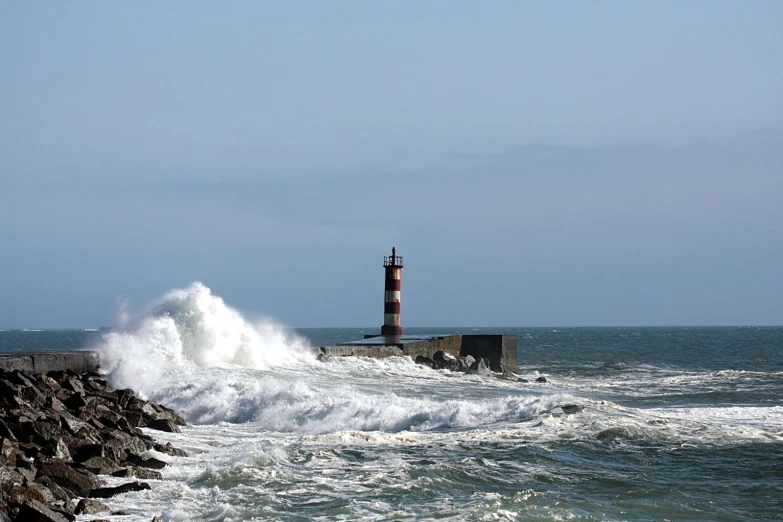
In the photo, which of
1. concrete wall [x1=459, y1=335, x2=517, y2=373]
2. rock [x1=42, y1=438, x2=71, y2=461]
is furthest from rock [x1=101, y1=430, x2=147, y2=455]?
concrete wall [x1=459, y1=335, x2=517, y2=373]

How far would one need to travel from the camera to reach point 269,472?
27.7 ft

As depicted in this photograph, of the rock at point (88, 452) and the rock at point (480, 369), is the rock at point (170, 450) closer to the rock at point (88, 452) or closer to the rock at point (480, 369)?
the rock at point (88, 452)

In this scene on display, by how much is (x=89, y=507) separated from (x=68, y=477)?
65 centimetres

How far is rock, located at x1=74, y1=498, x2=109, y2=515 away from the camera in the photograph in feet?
21.8

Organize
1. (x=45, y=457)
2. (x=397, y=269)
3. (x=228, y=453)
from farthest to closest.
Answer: (x=397, y=269) < (x=228, y=453) < (x=45, y=457)

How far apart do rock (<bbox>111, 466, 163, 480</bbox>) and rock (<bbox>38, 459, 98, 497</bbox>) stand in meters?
0.52

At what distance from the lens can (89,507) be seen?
6699 millimetres

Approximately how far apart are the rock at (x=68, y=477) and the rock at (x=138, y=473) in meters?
0.52

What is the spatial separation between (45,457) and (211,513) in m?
1.73

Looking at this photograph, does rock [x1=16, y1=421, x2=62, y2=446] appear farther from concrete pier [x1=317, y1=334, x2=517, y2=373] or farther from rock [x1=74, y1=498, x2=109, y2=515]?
concrete pier [x1=317, y1=334, x2=517, y2=373]

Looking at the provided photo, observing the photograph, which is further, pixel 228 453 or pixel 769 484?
pixel 228 453

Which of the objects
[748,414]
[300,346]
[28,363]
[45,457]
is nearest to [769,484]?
[748,414]

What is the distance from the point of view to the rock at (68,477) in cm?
718

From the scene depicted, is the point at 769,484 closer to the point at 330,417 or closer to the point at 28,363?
the point at 330,417
